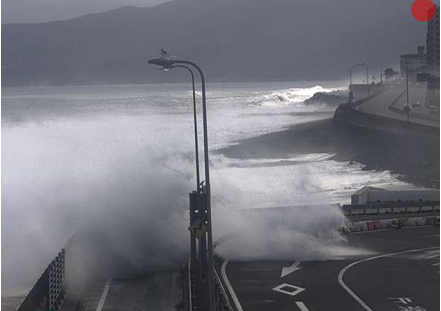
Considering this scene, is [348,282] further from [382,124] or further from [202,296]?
[382,124]

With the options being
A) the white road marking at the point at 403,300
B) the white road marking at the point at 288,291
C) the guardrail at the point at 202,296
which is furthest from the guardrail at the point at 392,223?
the guardrail at the point at 202,296

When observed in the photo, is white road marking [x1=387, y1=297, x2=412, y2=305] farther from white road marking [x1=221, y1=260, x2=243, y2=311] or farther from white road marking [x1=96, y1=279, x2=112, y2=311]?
white road marking [x1=96, y1=279, x2=112, y2=311]

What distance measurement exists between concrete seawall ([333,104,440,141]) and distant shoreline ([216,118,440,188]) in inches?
27.2

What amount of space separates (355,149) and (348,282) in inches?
2005

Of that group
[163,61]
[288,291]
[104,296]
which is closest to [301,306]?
[288,291]

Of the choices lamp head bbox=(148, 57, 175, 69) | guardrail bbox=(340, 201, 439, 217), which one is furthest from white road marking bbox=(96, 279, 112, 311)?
guardrail bbox=(340, 201, 439, 217)

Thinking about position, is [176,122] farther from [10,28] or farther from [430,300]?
[10,28]

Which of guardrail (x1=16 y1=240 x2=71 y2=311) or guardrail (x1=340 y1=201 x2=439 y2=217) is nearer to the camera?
guardrail (x1=16 y1=240 x2=71 y2=311)

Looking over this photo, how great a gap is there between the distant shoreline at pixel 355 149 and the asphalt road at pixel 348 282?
2549cm

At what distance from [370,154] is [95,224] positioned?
45213mm

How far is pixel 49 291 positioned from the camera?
16828mm

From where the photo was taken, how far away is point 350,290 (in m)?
19.5

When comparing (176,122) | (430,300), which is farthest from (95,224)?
(176,122)

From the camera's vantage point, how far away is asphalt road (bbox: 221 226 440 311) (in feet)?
59.9
